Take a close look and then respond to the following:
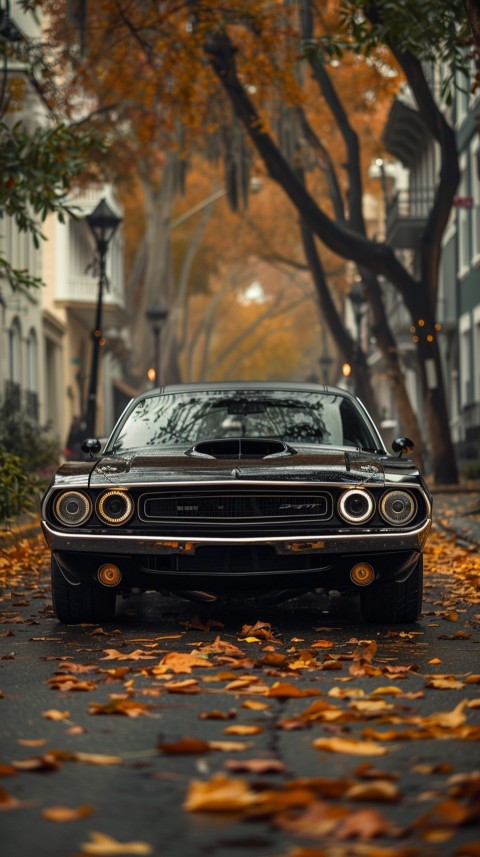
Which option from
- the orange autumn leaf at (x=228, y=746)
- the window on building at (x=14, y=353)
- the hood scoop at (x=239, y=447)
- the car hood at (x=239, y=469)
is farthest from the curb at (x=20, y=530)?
the window on building at (x=14, y=353)

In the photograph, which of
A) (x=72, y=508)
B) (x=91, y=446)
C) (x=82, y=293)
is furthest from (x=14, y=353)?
(x=72, y=508)

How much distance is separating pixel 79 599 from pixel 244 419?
1.74 m

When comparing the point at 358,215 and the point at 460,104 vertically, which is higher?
the point at 460,104

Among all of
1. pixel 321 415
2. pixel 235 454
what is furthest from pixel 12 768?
pixel 321 415

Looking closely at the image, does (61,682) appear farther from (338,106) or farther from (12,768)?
(338,106)

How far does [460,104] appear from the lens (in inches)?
1517

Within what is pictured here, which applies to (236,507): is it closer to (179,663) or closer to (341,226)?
(179,663)

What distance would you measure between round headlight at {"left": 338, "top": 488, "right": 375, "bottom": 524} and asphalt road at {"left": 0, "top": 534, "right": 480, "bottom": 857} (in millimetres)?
624

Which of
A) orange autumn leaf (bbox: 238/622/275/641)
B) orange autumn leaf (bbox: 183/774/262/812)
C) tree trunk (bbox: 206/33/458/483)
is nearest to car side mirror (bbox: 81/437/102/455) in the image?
orange autumn leaf (bbox: 238/622/275/641)

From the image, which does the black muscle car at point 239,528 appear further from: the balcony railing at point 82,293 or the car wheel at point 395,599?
the balcony railing at point 82,293

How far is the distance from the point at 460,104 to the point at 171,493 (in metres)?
31.5

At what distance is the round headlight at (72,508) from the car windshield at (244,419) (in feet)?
3.45

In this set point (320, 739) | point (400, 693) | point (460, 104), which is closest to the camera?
point (320, 739)

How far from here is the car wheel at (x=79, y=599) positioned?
8.95 meters
